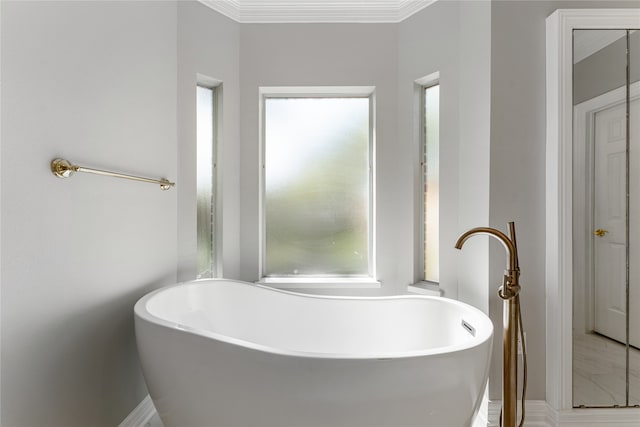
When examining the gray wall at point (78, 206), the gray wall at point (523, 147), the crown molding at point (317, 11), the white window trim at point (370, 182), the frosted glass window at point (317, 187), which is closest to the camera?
the gray wall at point (78, 206)

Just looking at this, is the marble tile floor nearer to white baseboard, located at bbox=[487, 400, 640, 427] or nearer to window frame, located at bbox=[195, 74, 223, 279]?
white baseboard, located at bbox=[487, 400, 640, 427]

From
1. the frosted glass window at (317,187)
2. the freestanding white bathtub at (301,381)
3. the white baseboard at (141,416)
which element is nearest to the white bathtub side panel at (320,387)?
the freestanding white bathtub at (301,381)

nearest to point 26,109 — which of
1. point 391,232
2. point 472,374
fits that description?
point 472,374

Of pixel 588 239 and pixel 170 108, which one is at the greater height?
pixel 170 108

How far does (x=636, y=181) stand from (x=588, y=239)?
328 millimetres

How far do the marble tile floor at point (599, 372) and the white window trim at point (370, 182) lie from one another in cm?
109

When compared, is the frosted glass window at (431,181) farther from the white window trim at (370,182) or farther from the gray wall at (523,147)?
the gray wall at (523,147)

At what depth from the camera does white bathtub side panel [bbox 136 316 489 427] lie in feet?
3.47

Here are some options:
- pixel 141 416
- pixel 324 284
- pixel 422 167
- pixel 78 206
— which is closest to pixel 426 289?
pixel 324 284

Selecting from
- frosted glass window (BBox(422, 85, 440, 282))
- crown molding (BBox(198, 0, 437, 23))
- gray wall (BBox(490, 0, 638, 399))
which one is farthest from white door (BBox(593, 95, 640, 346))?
crown molding (BBox(198, 0, 437, 23))

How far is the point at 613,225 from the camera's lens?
1.63 metres

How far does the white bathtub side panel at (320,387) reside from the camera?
41.6 inches

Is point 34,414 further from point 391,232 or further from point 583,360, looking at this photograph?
point 583,360

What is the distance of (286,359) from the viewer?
107cm
